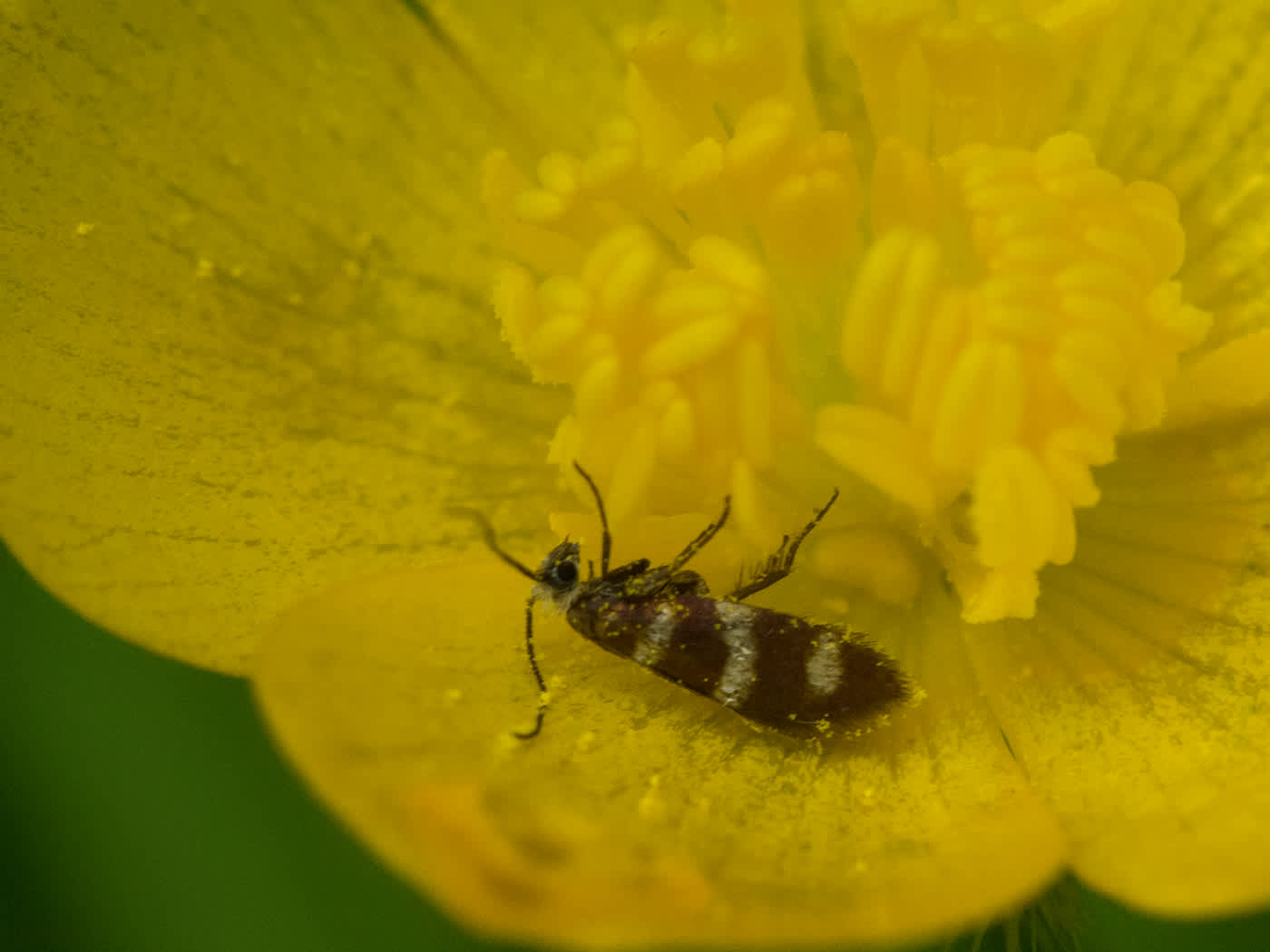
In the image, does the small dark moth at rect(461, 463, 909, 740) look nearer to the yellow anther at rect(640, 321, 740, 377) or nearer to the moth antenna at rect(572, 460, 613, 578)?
the moth antenna at rect(572, 460, 613, 578)

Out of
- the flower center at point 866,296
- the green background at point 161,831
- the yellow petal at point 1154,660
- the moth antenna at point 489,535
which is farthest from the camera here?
the green background at point 161,831

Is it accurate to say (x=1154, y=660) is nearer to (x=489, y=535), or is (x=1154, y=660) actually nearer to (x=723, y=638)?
(x=723, y=638)

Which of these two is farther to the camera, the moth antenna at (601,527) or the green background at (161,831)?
the green background at (161,831)

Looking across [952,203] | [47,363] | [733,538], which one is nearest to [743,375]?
[733,538]

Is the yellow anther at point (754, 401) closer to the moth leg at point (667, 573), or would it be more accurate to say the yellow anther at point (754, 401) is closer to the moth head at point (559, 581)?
the moth leg at point (667, 573)

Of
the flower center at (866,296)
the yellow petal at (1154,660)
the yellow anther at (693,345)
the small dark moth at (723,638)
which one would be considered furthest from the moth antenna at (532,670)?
the yellow petal at (1154,660)

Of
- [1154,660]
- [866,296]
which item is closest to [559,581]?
[866,296]

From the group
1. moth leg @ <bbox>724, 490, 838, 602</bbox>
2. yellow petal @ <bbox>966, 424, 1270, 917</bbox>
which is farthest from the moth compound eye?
yellow petal @ <bbox>966, 424, 1270, 917</bbox>
